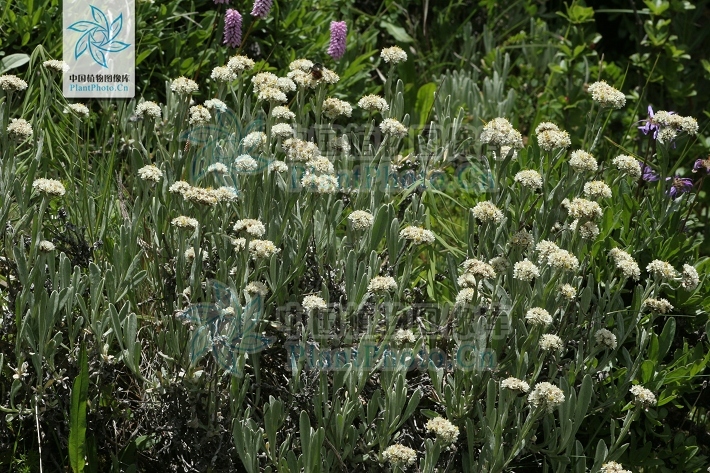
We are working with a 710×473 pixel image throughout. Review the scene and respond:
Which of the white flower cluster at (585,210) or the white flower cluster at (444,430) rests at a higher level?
the white flower cluster at (585,210)

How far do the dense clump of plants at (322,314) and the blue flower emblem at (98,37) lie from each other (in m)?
0.62

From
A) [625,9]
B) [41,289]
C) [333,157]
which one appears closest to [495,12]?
[625,9]

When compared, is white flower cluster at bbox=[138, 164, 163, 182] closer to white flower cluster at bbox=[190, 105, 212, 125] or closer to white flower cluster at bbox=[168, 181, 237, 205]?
white flower cluster at bbox=[168, 181, 237, 205]

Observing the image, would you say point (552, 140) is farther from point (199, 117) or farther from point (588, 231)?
point (199, 117)

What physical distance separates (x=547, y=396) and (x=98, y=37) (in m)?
2.66

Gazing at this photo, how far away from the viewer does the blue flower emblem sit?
404 centimetres

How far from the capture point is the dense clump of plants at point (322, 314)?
270cm

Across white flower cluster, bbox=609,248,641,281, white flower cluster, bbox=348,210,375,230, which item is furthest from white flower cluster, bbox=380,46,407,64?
white flower cluster, bbox=609,248,641,281

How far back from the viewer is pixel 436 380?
112 inches

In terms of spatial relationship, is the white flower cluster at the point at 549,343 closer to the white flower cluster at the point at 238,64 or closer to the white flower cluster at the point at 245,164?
the white flower cluster at the point at 245,164

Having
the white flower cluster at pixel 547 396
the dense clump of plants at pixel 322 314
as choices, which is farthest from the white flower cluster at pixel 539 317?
the white flower cluster at pixel 547 396

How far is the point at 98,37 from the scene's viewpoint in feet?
13.4

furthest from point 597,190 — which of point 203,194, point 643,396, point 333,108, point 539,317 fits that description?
point 203,194
